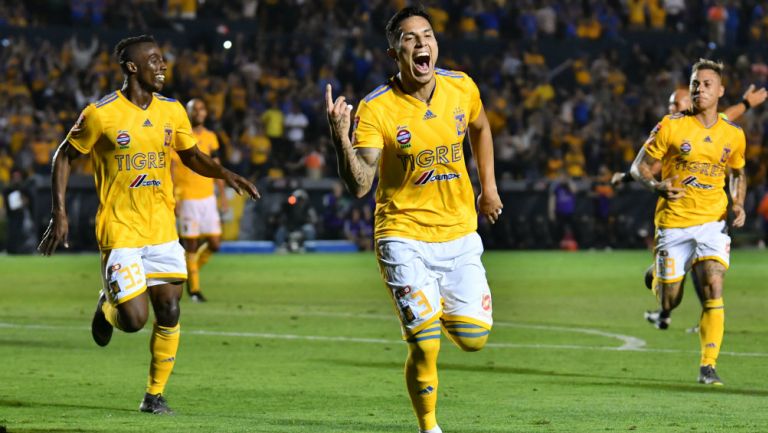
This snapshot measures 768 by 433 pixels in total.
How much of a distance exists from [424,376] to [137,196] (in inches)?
112

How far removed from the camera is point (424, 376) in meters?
7.94

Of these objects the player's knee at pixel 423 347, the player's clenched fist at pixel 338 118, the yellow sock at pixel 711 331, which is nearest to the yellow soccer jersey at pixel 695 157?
the yellow sock at pixel 711 331

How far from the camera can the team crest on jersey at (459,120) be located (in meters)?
8.20

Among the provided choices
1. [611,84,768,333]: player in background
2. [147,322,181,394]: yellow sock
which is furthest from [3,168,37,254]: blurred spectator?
[147,322,181,394]: yellow sock

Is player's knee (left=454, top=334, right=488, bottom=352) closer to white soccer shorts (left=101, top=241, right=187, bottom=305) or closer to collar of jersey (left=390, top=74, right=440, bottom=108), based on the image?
collar of jersey (left=390, top=74, right=440, bottom=108)

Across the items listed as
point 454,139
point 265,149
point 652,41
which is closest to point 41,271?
point 265,149

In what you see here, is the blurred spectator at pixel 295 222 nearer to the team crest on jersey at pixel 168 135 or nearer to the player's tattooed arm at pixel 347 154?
the team crest on jersey at pixel 168 135

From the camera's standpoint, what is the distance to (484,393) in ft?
35.7

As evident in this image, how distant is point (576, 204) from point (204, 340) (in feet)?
67.5

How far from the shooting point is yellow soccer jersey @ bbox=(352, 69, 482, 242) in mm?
8062

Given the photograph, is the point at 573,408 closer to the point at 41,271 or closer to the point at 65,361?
the point at 65,361

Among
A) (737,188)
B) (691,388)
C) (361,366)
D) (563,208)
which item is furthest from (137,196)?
(563,208)

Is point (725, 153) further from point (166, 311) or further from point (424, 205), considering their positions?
point (166, 311)

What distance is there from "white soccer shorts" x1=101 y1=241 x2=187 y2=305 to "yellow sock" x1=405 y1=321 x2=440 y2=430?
2.47 m
